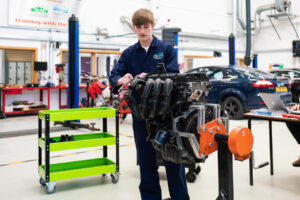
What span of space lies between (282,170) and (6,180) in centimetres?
292

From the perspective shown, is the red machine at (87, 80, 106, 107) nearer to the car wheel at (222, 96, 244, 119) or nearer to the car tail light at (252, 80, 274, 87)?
the car wheel at (222, 96, 244, 119)

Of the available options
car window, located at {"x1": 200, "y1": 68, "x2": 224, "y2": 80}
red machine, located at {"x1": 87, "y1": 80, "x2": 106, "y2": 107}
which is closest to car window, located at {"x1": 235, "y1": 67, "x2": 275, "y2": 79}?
car window, located at {"x1": 200, "y1": 68, "x2": 224, "y2": 80}

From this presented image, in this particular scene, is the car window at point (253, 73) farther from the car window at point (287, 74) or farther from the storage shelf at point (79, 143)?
the storage shelf at point (79, 143)

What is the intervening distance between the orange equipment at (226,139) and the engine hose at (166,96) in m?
0.20

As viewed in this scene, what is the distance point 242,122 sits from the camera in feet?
22.6

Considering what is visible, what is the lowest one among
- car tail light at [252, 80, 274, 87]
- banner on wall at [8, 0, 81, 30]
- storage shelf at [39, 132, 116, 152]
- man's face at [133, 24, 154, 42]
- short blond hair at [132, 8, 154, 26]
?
storage shelf at [39, 132, 116, 152]

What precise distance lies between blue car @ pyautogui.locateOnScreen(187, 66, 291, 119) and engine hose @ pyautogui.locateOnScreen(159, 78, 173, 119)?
5.05m

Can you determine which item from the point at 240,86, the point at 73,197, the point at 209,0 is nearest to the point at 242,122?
the point at 240,86

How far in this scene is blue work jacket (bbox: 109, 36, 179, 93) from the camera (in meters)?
2.24

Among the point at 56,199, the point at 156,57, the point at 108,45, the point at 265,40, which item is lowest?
the point at 56,199

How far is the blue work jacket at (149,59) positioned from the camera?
224 centimetres

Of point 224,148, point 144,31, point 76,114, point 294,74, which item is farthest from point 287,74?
point 224,148

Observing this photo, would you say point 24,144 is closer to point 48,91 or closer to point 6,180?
point 6,180

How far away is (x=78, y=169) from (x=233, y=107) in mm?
4897
